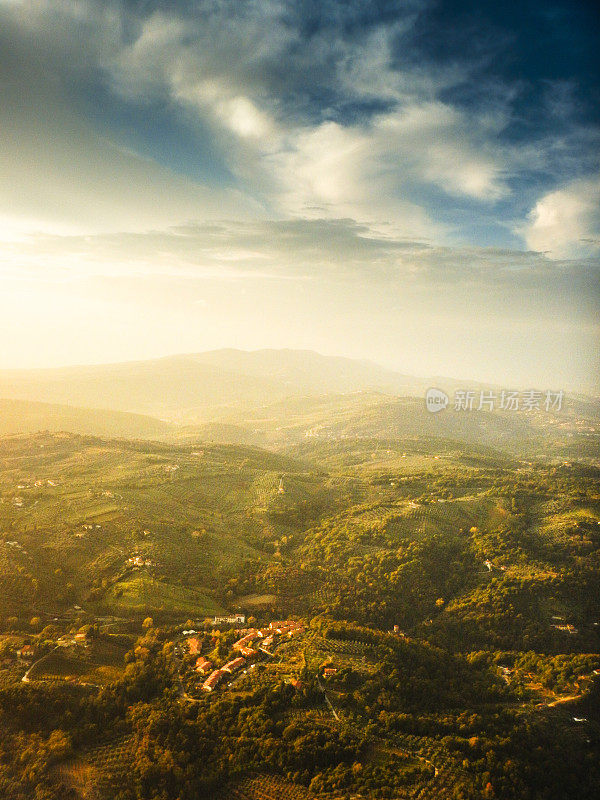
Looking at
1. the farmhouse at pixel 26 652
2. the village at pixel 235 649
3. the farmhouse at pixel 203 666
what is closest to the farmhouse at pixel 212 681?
the village at pixel 235 649

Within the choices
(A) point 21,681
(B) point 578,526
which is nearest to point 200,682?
(A) point 21,681

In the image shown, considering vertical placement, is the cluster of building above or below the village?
above

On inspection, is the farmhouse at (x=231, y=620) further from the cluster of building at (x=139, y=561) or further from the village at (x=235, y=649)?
the cluster of building at (x=139, y=561)

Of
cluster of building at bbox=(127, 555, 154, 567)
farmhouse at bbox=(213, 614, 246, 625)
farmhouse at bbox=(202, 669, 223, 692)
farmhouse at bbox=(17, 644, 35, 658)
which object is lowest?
farmhouse at bbox=(213, 614, 246, 625)

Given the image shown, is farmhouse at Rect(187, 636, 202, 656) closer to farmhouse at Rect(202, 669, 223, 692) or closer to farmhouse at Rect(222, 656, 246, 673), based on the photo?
farmhouse at Rect(222, 656, 246, 673)

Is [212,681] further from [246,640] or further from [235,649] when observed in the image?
[246,640]

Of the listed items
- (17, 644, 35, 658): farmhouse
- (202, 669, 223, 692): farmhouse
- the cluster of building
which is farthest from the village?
the cluster of building

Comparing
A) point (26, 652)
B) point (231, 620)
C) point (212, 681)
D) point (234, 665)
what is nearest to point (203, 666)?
point (212, 681)

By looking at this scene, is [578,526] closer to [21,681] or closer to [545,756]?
[545,756]
